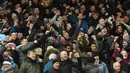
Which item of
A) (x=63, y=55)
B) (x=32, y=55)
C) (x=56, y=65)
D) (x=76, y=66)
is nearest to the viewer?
(x=56, y=65)

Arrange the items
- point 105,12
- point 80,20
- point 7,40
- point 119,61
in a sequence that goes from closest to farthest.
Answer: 1. point 119,61
2. point 7,40
3. point 80,20
4. point 105,12

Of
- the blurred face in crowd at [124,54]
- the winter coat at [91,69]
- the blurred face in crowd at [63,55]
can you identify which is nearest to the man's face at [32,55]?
the blurred face in crowd at [63,55]

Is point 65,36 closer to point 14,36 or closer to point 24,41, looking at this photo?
point 24,41

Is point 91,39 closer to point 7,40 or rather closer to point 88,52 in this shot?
point 88,52

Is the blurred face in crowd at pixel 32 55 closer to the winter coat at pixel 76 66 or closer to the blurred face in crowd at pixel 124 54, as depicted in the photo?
the winter coat at pixel 76 66

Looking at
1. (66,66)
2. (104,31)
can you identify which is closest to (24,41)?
(66,66)

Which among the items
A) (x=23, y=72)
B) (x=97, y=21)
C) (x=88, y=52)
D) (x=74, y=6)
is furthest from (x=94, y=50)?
(x=74, y=6)

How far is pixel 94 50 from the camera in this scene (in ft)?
56.4

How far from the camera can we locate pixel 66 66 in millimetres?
15883

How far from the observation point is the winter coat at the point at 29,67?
15609 millimetres

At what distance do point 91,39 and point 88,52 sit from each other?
4.45ft

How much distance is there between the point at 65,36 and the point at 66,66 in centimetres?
264

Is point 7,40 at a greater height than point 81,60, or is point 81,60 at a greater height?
point 7,40

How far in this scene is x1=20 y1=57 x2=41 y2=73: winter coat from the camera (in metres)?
15.6
